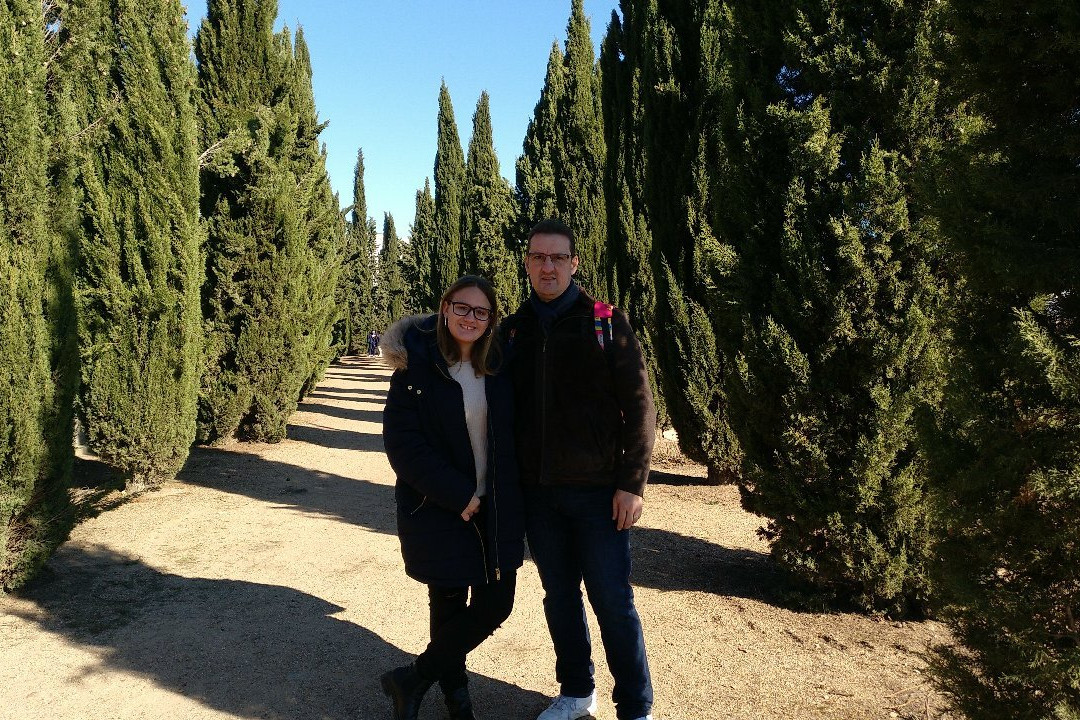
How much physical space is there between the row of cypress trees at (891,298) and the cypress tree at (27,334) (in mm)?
Answer: 4669

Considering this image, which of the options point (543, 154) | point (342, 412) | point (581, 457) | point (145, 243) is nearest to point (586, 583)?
point (581, 457)

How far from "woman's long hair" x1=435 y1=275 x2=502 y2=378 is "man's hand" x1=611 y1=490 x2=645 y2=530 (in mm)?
756

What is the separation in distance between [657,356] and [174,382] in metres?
5.78

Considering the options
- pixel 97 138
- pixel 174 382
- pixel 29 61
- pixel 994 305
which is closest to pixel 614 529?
pixel 994 305

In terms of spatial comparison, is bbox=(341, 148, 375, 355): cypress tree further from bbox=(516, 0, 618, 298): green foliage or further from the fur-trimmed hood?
the fur-trimmed hood

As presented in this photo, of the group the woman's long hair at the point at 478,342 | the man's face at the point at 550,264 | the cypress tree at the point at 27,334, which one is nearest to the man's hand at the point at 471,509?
the woman's long hair at the point at 478,342

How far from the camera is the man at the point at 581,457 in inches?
112

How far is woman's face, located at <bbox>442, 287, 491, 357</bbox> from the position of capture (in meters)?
2.94

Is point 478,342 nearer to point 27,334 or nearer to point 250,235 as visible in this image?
point 27,334

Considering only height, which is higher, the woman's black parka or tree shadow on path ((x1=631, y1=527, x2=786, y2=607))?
the woman's black parka

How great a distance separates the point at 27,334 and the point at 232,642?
252cm

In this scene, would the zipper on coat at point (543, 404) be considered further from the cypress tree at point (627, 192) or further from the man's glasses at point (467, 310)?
the cypress tree at point (627, 192)

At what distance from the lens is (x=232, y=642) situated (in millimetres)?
3965

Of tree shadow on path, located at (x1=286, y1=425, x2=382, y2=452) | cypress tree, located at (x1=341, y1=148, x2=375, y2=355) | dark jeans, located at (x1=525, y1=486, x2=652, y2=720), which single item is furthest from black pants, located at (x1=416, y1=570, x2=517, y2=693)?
cypress tree, located at (x1=341, y1=148, x2=375, y2=355)
